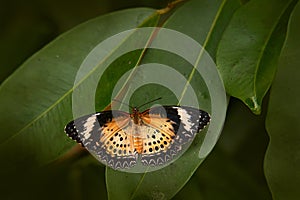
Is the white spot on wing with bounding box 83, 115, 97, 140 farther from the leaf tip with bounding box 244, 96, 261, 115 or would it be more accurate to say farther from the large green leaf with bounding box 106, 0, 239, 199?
the leaf tip with bounding box 244, 96, 261, 115

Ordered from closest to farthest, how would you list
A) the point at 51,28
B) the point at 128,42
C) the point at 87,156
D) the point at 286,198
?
the point at 286,198 < the point at 128,42 < the point at 87,156 < the point at 51,28

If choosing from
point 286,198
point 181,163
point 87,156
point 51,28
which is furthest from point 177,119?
point 51,28

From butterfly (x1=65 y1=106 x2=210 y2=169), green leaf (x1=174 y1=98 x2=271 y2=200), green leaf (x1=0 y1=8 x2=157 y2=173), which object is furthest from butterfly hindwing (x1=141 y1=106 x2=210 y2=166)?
green leaf (x1=174 y1=98 x2=271 y2=200)

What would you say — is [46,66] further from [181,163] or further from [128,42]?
[181,163]

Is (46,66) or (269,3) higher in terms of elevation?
(46,66)

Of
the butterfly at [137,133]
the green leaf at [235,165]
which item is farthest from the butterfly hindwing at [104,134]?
the green leaf at [235,165]

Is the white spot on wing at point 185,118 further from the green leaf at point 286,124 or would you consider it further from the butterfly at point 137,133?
the green leaf at point 286,124
